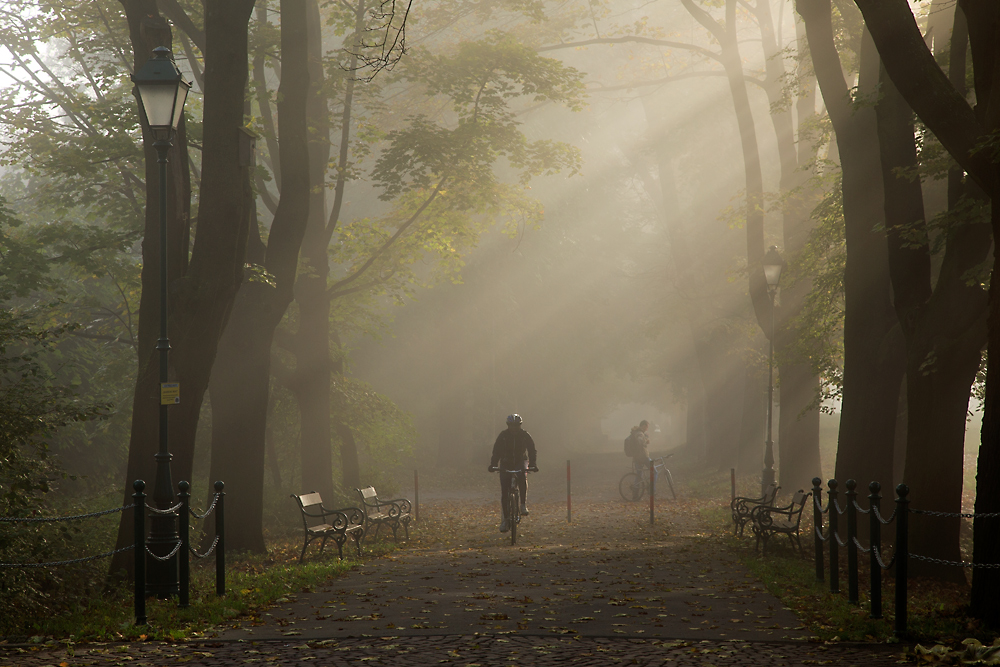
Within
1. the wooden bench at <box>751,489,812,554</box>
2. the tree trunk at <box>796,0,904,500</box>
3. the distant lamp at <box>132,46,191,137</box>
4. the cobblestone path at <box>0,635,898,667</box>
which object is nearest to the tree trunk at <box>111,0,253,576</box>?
the distant lamp at <box>132,46,191,137</box>

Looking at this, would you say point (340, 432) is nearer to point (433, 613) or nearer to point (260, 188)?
point (260, 188)

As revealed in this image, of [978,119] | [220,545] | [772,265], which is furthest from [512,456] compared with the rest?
[978,119]

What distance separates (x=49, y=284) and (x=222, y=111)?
27.9 ft

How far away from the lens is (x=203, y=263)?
11445mm

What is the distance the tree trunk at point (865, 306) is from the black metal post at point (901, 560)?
5.90 m

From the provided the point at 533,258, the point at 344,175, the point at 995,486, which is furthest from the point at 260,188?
the point at 533,258

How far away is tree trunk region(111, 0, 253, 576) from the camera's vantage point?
11.2 meters

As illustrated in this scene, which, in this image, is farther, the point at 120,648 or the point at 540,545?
the point at 540,545

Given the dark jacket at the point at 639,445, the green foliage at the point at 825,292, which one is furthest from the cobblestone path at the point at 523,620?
the dark jacket at the point at 639,445

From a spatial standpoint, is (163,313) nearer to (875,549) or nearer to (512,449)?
(875,549)

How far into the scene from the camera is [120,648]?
7055 mm

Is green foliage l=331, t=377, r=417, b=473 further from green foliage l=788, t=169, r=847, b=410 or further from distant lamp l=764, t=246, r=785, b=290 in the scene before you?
green foliage l=788, t=169, r=847, b=410

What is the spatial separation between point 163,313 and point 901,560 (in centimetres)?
729

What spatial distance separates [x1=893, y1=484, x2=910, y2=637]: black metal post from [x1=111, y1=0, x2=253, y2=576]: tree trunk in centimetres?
778
